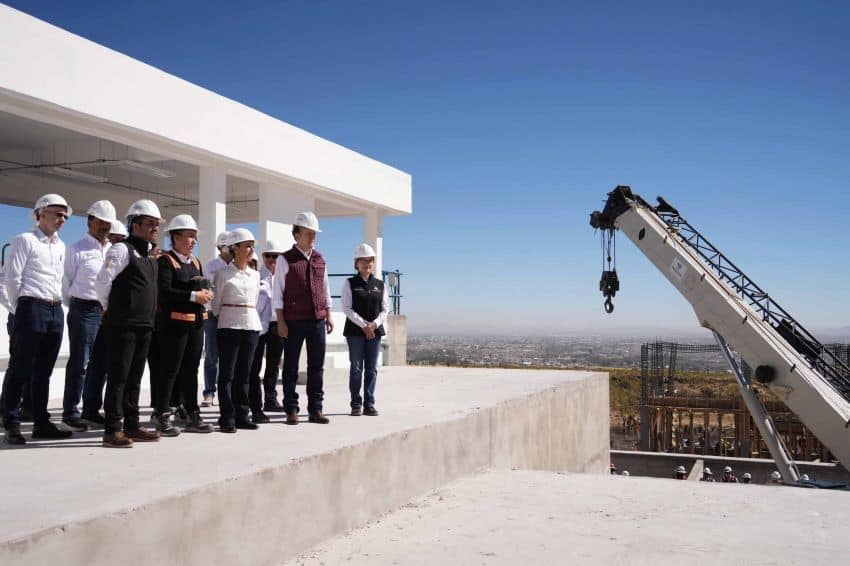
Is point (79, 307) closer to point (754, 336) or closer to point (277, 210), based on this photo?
point (277, 210)

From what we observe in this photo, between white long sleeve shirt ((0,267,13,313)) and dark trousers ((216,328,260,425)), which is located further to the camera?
dark trousers ((216,328,260,425))

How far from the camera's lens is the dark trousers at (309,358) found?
630cm

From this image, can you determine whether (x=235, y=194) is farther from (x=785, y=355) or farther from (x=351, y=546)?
(x=351, y=546)

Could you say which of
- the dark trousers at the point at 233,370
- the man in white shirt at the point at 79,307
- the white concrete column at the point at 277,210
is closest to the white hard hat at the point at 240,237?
the dark trousers at the point at 233,370

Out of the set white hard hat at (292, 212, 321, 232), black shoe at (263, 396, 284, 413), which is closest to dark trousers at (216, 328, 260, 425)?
white hard hat at (292, 212, 321, 232)

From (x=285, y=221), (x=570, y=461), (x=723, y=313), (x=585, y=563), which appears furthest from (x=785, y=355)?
(x=585, y=563)

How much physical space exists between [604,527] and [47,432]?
3.77 meters

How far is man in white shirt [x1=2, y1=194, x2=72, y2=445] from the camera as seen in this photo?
5.05 metres

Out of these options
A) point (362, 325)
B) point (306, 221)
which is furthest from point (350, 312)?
point (306, 221)

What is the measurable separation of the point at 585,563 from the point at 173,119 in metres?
8.34

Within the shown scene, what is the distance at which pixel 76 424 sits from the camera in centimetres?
573

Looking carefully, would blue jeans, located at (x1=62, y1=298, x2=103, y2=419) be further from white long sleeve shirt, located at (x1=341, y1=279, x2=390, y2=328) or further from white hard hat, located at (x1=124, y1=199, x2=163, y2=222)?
white long sleeve shirt, located at (x1=341, y1=279, x2=390, y2=328)

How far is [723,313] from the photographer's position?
14195 millimetres

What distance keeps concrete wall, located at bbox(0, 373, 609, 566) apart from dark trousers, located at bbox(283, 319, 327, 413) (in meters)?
1.04
